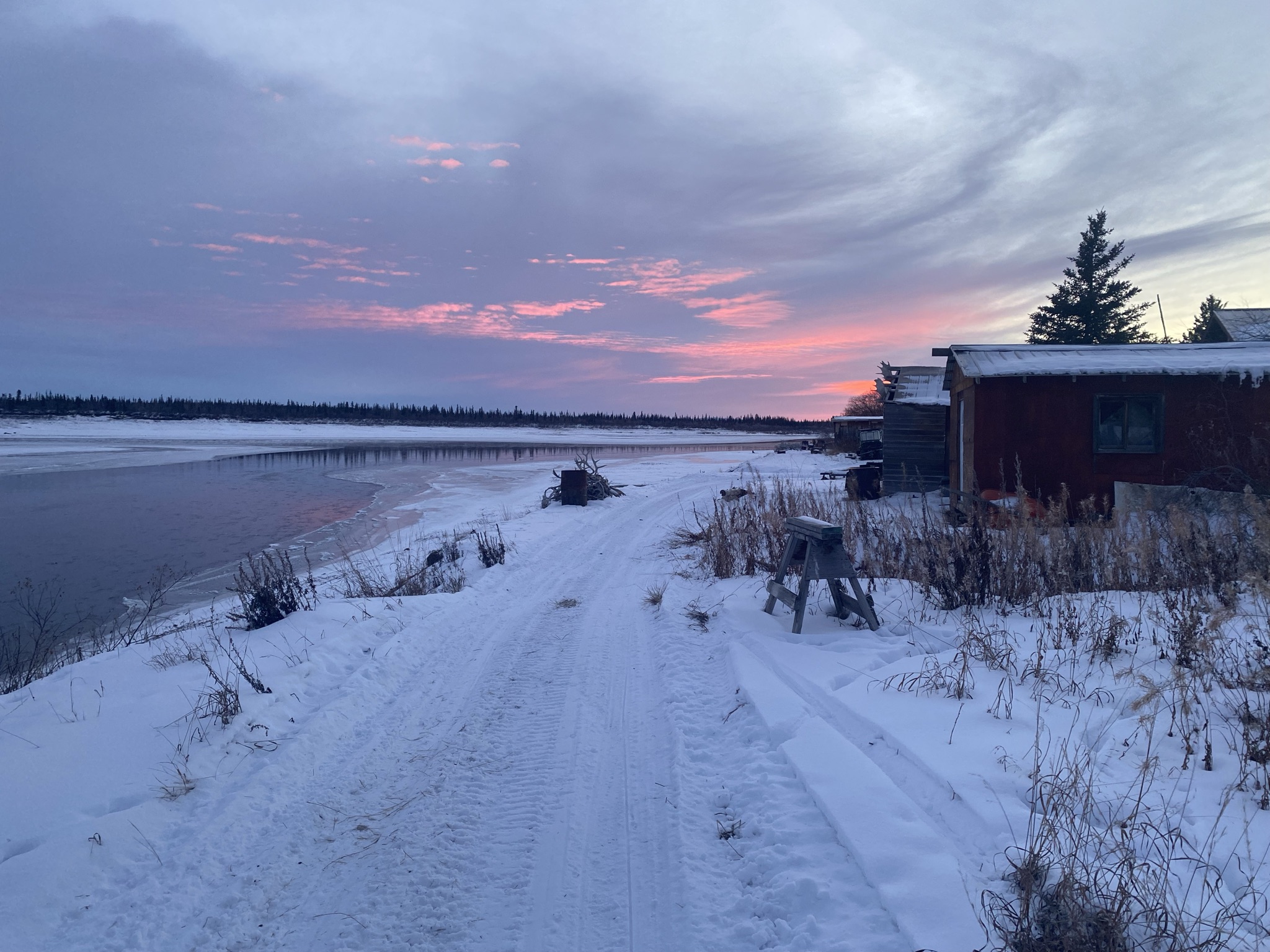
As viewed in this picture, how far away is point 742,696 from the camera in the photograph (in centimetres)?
498

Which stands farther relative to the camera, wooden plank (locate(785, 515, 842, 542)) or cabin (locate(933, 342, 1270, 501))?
cabin (locate(933, 342, 1270, 501))

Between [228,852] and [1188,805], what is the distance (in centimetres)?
464

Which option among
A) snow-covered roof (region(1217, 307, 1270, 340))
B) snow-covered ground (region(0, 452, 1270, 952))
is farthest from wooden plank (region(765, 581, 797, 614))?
snow-covered roof (region(1217, 307, 1270, 340))

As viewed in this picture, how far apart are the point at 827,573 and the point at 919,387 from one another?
1680 cm

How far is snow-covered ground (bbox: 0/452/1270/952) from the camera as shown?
9.34ft

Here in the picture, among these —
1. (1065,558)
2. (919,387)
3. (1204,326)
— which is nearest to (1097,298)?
(1204,326)

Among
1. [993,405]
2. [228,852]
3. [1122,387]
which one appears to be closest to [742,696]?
[228,852]

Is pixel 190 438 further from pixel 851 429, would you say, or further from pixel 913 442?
pixel 913 442

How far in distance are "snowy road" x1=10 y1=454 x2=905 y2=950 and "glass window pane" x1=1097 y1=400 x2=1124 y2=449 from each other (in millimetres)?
12207

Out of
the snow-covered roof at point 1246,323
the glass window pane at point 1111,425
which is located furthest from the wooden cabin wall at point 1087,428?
the snow-covered roof at point 1246,323

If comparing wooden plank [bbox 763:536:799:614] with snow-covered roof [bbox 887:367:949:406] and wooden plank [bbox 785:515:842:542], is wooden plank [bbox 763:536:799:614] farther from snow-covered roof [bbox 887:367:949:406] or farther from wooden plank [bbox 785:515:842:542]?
snow-covered roof [bbox 887:367:949:406]

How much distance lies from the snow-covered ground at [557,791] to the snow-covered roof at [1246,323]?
1618cm

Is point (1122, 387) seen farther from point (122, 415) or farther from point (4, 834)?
point (122, 415)

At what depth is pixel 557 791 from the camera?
385cm
